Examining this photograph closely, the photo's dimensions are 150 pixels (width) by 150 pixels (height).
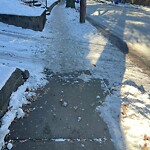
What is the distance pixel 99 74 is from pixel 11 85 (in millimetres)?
2931

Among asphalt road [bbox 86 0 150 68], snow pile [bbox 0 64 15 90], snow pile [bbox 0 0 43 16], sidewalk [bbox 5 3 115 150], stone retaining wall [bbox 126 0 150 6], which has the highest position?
snow pile [bbox 0 0 43 16]

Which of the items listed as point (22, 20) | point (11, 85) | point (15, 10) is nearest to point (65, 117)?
point (11, 85)

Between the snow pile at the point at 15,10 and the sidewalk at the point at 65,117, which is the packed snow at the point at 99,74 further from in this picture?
the snow pile at the point at 15,10

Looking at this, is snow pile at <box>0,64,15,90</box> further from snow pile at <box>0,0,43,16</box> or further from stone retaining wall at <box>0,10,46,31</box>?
snow pile at <box>0,0,43,16</box>

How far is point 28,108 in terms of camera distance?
6.74 meters

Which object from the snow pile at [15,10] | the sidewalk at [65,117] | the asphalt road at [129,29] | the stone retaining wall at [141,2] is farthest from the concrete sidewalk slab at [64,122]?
the stone retaining wall at [141,2]

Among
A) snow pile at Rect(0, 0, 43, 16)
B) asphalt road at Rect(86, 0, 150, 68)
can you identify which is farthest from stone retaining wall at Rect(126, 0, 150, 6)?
snow pile at Rect(0, 0, 43, 16)

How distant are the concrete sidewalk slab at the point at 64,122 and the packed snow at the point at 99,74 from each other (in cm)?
15

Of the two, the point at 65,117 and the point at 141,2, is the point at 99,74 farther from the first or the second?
the point at 141,2

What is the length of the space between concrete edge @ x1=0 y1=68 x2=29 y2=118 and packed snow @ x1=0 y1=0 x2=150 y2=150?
10 centimetres

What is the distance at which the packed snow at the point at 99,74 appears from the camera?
618 cm

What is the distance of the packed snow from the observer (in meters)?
6.18

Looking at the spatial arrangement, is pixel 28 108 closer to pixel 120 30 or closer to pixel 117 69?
pixel 117 69

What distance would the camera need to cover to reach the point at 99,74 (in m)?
9.05
